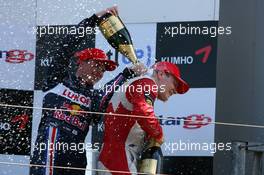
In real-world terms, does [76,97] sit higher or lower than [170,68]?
lower

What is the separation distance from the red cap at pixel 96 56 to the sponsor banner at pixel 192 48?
20 centimetres

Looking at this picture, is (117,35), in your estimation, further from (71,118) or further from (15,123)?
(15,123)

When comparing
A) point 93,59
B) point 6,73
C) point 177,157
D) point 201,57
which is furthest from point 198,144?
point 6,73

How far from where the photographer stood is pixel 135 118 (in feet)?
8.75

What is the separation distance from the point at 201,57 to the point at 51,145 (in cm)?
73

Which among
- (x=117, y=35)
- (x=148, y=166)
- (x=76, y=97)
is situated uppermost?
(x=117, y=35)

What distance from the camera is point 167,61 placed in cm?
271

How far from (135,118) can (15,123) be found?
1.75ft

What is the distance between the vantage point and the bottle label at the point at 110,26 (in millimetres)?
2727

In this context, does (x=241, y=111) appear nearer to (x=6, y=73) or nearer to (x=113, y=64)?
(x=113, y=64)
